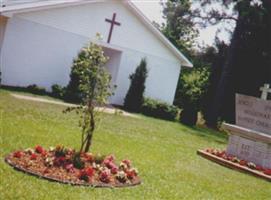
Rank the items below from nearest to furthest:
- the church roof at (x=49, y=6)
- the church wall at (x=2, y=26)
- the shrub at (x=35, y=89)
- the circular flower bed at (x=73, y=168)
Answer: the circular flower bed at (x=73, y=168)
the church roof at (x=49, y=6)
the church wall at (x=2, y=26)
the shrub at (x=35, y=89)

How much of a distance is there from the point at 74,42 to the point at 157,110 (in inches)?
249

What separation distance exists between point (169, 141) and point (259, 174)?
4526 mm

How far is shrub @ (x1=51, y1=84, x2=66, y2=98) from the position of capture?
2159cm

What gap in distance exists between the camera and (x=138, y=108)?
2464 centimetres

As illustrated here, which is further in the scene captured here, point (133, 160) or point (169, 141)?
point (169, 141)

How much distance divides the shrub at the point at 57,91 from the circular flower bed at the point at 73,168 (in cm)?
1317

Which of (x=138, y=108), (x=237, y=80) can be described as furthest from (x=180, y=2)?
(x=138, y=108)

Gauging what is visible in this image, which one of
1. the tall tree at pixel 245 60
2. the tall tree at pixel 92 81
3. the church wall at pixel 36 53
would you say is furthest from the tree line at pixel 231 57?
the tall tree at pixel 92 81

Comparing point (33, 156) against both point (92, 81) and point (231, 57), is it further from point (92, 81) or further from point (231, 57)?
point (231, 57)

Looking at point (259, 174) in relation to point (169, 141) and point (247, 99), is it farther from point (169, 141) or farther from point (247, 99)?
point (169, 141)

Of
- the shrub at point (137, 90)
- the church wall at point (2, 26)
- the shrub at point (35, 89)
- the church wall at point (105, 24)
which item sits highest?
the church wall at point (105, 24)

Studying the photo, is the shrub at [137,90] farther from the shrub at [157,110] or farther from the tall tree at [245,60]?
the tall tree at [245,60]

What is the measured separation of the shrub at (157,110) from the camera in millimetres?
24500

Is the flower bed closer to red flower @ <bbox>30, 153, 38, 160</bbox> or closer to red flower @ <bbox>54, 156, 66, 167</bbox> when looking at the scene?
red flower @ <bbox>54, 156, 66, 167</bbox>
